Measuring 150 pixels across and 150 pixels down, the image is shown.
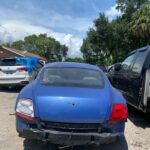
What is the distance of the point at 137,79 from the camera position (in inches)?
310

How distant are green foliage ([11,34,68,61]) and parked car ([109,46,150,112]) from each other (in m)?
81.4

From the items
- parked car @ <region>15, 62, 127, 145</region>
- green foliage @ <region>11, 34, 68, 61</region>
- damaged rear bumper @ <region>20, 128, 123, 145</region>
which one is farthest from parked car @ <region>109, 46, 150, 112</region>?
green foliage @ <region>11, 34, 68, 61</region>

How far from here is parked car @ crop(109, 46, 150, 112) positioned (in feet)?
24.0

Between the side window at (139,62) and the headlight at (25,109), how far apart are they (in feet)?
11.5

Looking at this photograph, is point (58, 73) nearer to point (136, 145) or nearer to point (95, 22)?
point (136, 145)

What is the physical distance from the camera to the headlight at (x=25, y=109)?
5133mm

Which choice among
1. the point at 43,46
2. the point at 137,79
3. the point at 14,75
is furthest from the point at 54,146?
the point at 43,46

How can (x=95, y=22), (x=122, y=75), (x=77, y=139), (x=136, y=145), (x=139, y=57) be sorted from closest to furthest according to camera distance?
(x=77, y=139) < (x=136, y=145) < (x=139, y=57) < (x=122, y=75) < (x=95, y=22)

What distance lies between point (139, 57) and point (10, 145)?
4.20m

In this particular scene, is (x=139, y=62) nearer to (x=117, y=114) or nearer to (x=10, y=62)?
(x=117, y=114)

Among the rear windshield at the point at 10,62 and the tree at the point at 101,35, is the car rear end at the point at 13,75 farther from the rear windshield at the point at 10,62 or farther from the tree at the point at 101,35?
the tree at the point at 101,35

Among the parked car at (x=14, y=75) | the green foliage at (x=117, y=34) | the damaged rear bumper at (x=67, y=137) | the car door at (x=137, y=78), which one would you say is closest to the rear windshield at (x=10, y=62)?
the parked car at (x=14, y=75)

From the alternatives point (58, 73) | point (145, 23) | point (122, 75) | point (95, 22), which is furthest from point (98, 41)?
point (58, 73)

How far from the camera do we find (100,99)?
207 inches
